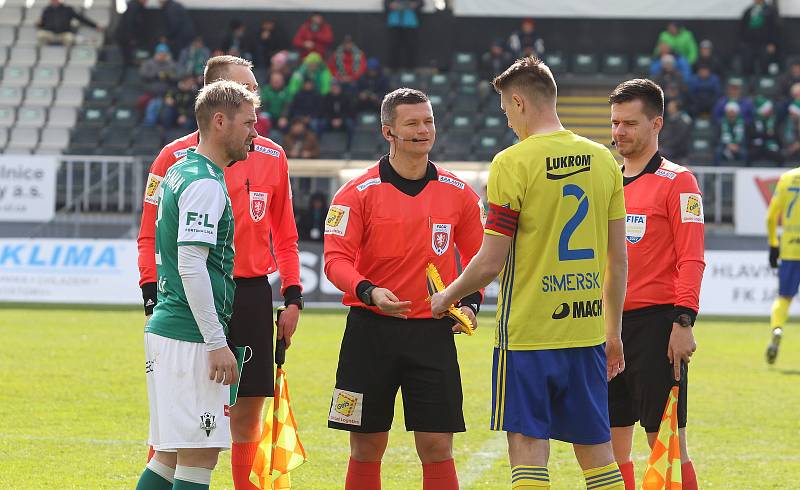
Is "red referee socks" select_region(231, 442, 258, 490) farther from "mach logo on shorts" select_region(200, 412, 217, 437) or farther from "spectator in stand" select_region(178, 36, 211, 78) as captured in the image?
"spectator in stand" select_region(178, 36, 211, 78)

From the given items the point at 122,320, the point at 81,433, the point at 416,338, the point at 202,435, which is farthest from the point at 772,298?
the point at 202,435

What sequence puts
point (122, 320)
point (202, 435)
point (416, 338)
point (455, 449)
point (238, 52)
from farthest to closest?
point (238, 52)
point (122, 320)
point (455, 449)
point (416, 338)
point (202, 435)

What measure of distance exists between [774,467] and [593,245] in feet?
11.6

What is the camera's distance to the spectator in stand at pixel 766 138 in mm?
24078

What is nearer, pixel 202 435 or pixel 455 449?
pixel 202 435

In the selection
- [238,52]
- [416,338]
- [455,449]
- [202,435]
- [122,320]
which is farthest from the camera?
[238,52]

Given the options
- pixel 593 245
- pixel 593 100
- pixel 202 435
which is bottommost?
pixel 202 435

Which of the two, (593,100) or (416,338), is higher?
(593,100)

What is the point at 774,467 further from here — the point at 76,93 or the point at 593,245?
the point at 76,93

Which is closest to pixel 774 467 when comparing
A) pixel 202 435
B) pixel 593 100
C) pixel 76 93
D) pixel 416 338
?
pixel 416 338

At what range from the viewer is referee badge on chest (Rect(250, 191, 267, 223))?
21.4ft

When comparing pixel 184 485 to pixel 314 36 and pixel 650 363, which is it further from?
pixel 314 36

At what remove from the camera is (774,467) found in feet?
27.0

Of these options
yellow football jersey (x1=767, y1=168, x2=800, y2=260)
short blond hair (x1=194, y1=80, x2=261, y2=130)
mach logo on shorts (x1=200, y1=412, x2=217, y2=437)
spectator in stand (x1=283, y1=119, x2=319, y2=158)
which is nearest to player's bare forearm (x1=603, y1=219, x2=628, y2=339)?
short blond hair (x1=194, y1=80, x2=261, y2=130)
